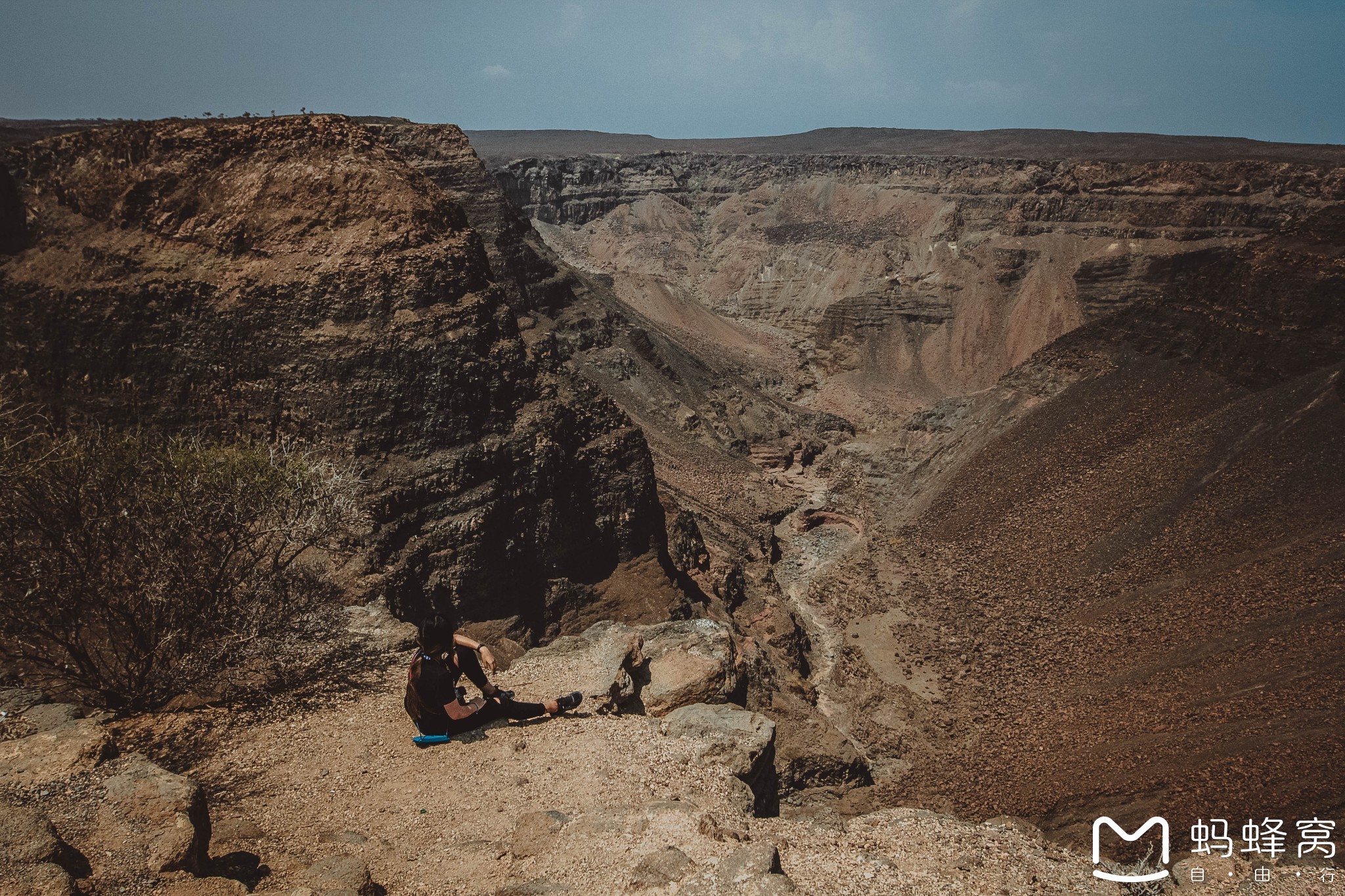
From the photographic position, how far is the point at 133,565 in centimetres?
1028

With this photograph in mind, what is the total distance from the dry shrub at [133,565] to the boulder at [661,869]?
19.9 ft

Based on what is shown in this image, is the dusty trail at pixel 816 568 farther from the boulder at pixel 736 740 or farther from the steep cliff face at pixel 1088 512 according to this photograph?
the boulder at pixel 736 740

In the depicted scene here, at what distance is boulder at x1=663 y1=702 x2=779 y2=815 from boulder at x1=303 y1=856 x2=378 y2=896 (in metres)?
4.45

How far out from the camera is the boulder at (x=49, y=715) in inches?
323

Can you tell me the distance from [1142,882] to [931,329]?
5880cm

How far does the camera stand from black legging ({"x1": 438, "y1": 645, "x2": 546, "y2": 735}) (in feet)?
33.4

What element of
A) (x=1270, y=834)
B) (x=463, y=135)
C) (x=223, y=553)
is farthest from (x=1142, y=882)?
(x=463, y=135)

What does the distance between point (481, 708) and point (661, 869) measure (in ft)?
11.9

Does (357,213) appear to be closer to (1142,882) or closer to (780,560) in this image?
(1142,882)

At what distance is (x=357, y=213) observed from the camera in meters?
18.5

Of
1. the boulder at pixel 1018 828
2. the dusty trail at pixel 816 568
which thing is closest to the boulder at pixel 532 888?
the boulder at pixel 1018 828

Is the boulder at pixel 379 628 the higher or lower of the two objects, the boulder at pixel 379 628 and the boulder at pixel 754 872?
the higher

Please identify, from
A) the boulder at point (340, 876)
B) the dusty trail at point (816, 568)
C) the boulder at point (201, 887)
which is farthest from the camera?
the dusty trail at point (816, 568)

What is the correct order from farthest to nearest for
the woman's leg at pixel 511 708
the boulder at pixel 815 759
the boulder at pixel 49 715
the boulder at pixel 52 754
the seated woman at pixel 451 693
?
1. the boulder at pixel 815 759
2. the woman's leg at pixel 511 708
3. the seated woman at pixel 451 693
4. the boulder at pixel 49 715
5. the boulder at pixel 52 754
